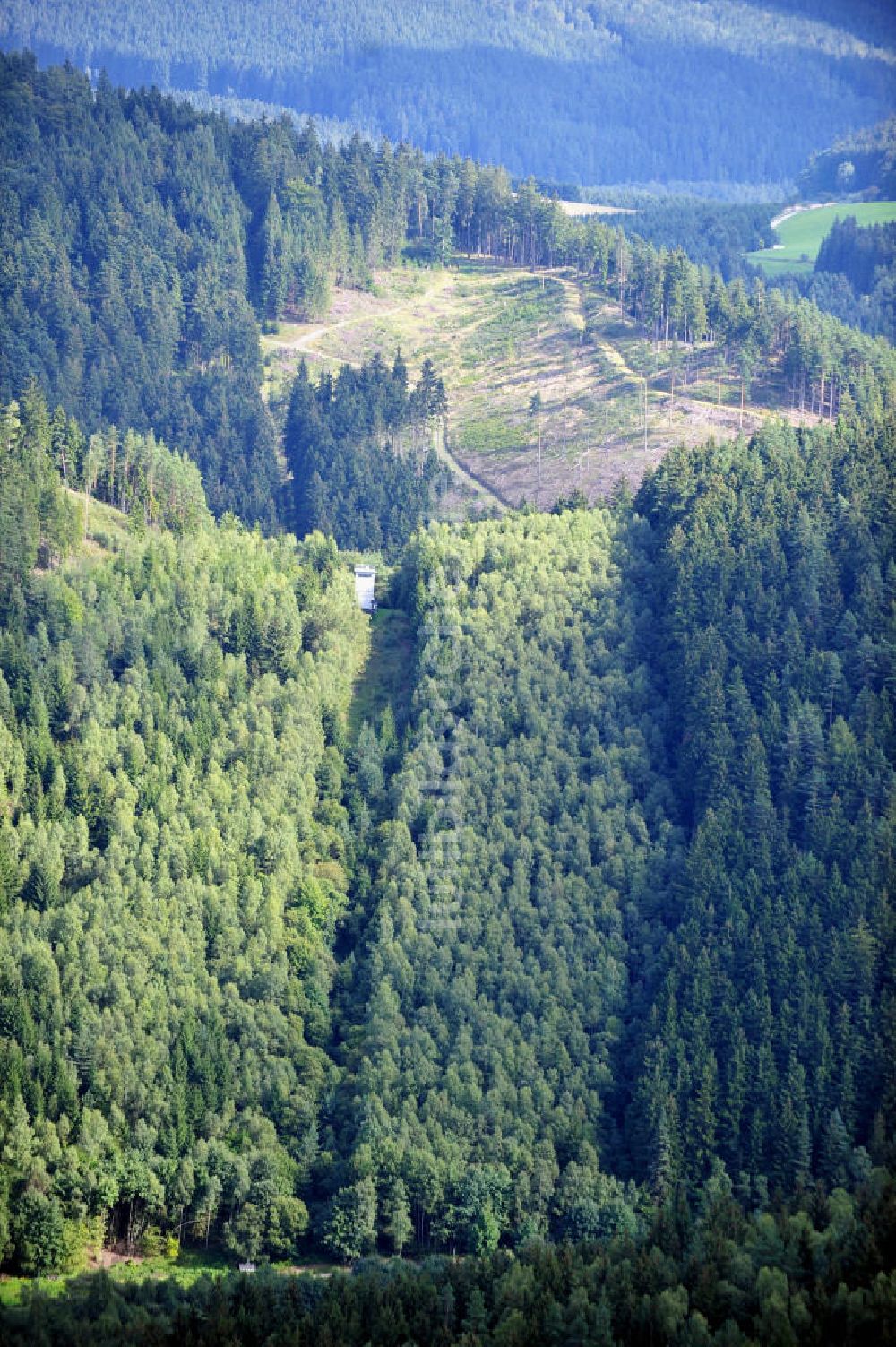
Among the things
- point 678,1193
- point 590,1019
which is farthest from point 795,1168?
point 590,1019

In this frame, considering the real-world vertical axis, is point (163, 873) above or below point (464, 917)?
above

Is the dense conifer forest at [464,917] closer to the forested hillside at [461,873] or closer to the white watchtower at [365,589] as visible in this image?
the forested hillside at [461,873]

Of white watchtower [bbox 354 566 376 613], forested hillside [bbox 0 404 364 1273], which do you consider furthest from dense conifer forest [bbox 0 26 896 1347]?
white watchtower [bbox 354 566 376 613]

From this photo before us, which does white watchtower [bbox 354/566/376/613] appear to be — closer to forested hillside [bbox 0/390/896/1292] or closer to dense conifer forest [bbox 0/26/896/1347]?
dense conifer forest [bbox 0/26/896/1347]

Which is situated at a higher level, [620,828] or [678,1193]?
[620,828]

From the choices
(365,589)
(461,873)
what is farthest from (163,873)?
(365,589)

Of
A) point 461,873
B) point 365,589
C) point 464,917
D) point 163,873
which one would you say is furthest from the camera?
point 365,589

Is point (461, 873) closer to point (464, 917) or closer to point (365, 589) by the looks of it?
point (464, 917)

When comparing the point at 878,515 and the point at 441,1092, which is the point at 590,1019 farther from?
the point at 878,515

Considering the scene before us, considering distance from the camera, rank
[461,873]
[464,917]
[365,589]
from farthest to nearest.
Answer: [365,589], [461,873], [464,917]
